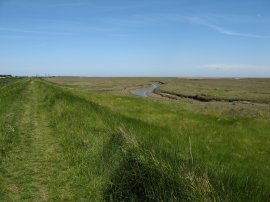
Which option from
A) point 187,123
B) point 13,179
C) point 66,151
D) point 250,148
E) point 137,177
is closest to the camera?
point 137,177

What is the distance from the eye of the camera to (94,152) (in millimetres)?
9352

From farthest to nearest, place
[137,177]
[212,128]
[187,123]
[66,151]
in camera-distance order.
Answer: [187,123] < [212,128] < [66,151] < [137,177]

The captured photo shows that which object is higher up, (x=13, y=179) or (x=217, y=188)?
(x=217, y=188)

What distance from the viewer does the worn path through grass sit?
7.66 meters

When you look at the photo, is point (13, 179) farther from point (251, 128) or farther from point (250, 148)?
point (251, 128)

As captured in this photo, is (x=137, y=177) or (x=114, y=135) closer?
(x=137, y=177)

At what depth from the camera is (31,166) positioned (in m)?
9.52

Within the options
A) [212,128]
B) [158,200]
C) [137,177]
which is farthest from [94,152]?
[212,128]

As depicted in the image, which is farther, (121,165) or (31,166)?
(31,166)

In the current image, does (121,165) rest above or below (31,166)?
above

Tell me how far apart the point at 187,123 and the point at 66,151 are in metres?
9.08

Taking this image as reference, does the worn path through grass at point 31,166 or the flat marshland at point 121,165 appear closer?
the flat marshland at point 121,165

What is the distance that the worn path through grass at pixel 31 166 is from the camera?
7660 mm

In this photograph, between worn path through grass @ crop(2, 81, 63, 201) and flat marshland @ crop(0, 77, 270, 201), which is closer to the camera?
flat marshland @ crop(0, 77, 270, 201)
